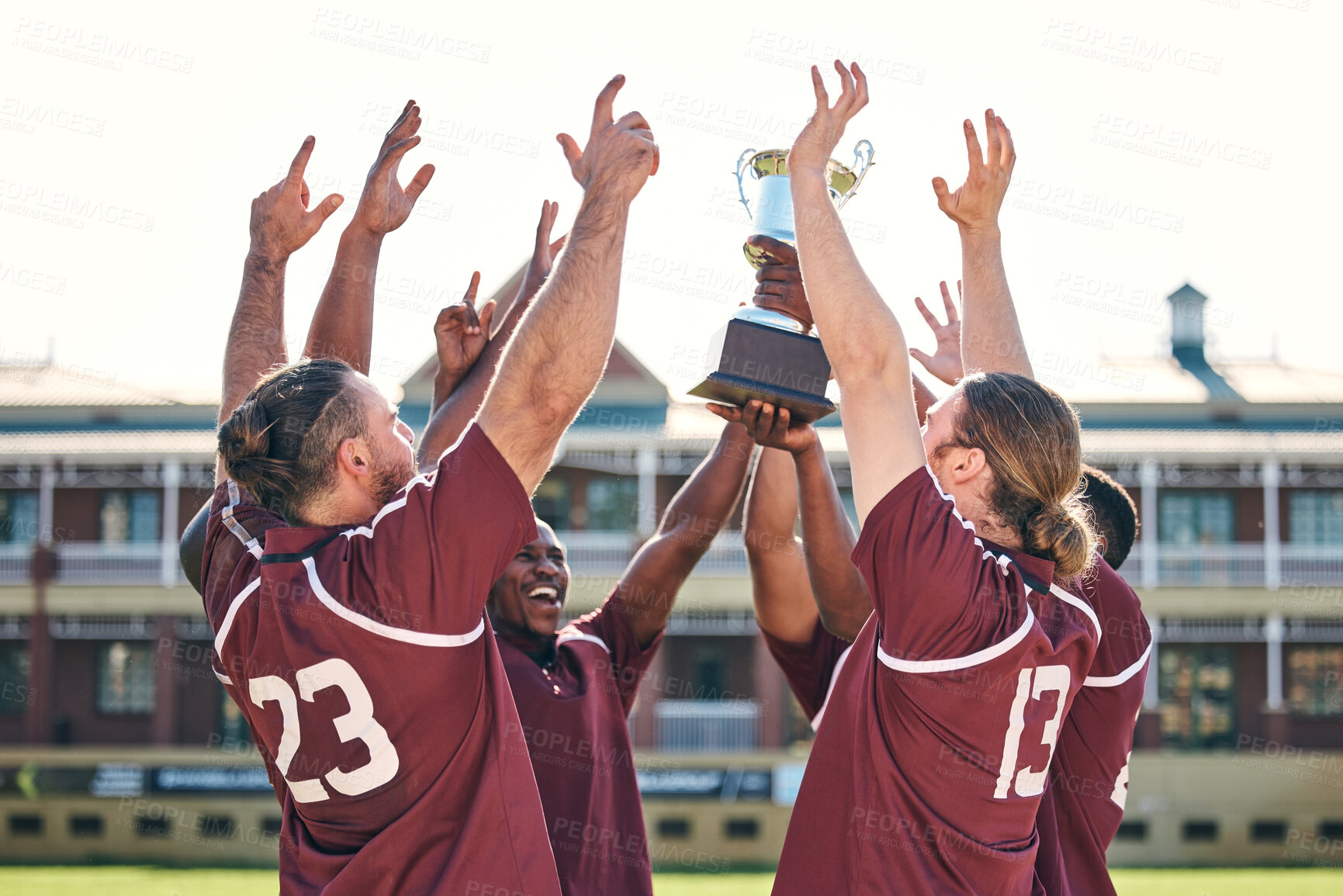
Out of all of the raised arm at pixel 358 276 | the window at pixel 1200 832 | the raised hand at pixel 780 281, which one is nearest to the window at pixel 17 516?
the window at pixel 1200 832

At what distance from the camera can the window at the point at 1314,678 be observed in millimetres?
25062

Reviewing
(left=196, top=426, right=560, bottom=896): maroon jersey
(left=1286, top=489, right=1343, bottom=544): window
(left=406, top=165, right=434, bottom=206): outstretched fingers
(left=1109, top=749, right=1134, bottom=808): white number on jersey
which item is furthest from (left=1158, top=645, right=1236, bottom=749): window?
(left=196, top=426, right=560, bottom=896): maroon jersey

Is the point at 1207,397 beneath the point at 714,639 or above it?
above

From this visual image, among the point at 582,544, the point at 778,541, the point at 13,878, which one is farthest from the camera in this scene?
the point at 582,544

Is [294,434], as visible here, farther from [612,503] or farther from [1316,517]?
[1316,517]

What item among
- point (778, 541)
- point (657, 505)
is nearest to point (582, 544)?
point (657, 505)

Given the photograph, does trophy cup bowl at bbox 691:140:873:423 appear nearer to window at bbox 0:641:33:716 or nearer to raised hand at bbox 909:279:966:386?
raised hand at bbox 909:279:966:386

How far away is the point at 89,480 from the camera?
27.6m

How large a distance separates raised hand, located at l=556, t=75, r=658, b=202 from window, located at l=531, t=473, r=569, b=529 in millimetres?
24014

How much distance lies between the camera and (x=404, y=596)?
96.2 inches

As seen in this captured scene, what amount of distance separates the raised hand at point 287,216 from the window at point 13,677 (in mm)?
25899

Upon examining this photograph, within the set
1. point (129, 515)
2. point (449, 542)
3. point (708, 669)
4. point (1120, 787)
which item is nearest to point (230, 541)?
point (449, 542)

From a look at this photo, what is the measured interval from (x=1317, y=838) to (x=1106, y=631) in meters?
20.0

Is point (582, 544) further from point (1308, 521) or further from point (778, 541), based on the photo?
point (778, 541)
